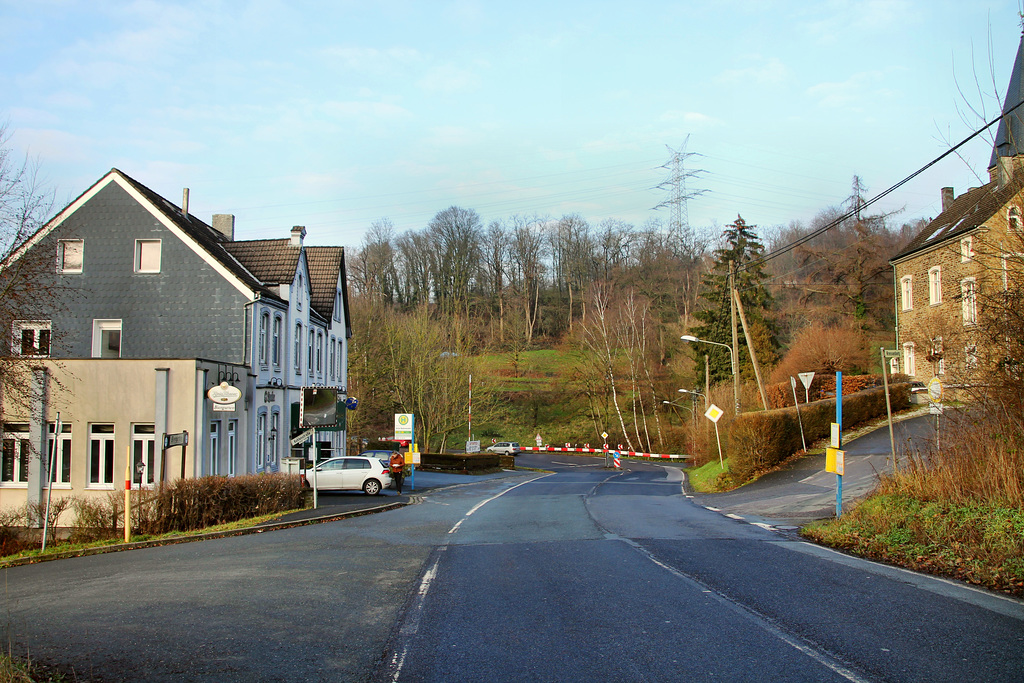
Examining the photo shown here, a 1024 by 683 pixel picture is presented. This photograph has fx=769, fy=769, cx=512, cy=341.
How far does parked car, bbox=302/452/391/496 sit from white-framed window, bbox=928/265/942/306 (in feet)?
91.3

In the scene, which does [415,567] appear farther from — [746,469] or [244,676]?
[746,469]

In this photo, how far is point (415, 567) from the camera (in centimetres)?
1105

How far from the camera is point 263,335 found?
27922 mm

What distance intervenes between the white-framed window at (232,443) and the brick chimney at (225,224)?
1340 cm

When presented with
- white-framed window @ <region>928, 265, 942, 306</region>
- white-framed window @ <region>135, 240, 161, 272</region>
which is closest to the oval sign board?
white-framed window @ <region>135, 240, 161, 272</region>

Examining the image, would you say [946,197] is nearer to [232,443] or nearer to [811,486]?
[811,486]

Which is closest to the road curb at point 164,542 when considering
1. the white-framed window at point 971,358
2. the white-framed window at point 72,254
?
the white-framed window at point 971,358

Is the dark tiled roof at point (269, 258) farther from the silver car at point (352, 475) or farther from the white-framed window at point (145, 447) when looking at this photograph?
A: the white-framed window at point (145, 447)

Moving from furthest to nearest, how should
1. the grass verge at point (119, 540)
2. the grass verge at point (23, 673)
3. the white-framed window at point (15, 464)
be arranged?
the white-framed window at point (15, 464)
the grass verge at point (119, 540)
the grass verge at point (23, 673)

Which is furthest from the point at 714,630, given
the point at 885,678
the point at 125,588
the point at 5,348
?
the point at 5,348

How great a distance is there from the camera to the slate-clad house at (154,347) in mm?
21734

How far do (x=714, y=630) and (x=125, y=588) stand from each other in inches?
295

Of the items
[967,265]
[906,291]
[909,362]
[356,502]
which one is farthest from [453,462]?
[967,265]

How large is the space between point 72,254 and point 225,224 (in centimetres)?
915
